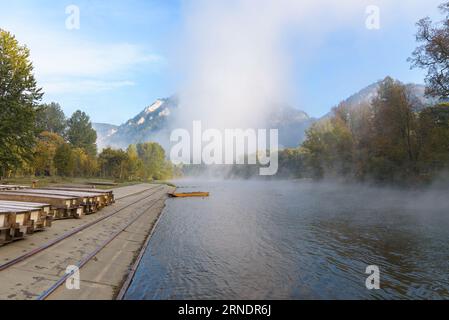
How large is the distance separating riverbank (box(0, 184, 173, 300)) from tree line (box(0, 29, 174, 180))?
18524 mm

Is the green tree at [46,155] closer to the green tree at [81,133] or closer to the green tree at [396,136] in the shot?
the green tree at [81,133]

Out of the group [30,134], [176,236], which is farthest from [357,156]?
[30,134]

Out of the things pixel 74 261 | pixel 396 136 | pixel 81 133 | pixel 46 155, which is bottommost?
pixel 74 261

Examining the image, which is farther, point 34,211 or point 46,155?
point 46,155

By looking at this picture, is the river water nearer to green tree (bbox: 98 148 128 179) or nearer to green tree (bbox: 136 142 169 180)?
green tree (bbox: 98 148 128 179)

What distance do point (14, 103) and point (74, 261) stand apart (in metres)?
27.3

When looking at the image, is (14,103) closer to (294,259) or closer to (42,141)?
(294,259)

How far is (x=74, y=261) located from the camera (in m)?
13.6

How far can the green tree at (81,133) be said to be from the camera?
465 feet

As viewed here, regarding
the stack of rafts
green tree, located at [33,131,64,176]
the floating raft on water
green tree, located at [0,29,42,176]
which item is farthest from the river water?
green tree, located at [33,131,64,176]

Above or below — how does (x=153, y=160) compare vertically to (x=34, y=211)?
above

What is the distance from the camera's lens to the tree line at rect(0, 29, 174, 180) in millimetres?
33062

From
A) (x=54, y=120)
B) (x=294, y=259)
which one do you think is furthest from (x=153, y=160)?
(x=294, y=259)
